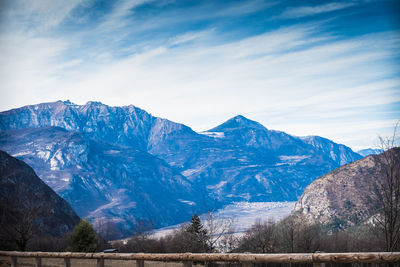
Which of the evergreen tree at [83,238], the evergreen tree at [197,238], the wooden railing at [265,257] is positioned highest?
Result: the wooden railing at [265,257]

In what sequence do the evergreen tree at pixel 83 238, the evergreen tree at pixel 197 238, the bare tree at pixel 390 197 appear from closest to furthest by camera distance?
1. the bare tree at pixel 390 197
2. the evergreen tree at pixel 83 238
3. the evergreen tree at pixel 197 238

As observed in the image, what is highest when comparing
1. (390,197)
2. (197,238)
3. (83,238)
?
(390,197)

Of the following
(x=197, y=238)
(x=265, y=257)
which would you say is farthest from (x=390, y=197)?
(x=197, y=238)

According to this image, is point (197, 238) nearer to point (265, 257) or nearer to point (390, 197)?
point (390, 197)

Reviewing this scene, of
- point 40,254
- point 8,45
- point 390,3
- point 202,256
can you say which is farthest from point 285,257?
point 8,45

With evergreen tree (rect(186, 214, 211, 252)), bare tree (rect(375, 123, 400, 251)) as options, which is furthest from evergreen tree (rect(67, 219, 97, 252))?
bare tree (rect(375, 123, 400, 251))

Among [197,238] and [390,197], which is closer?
[390,197]

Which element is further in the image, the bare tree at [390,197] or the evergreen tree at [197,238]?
the evergreen tree at [197,238]

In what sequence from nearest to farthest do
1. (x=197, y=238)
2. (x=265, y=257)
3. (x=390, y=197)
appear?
(x=265, y=257) < (x=390, y=197) < (x=197, y=238)

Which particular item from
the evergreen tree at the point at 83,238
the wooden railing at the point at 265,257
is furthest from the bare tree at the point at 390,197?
the evergreen tree at the point at 83,238

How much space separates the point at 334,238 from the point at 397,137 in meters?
119

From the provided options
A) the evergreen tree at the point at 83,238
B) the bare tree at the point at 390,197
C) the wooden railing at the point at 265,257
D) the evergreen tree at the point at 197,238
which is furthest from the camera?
the evergreen tree at the point at 197,238

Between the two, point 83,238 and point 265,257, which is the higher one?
point 265,257

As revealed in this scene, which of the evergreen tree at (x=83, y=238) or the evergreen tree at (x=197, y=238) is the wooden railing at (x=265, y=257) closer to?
the evergreen tree at (x=83, y=238)
